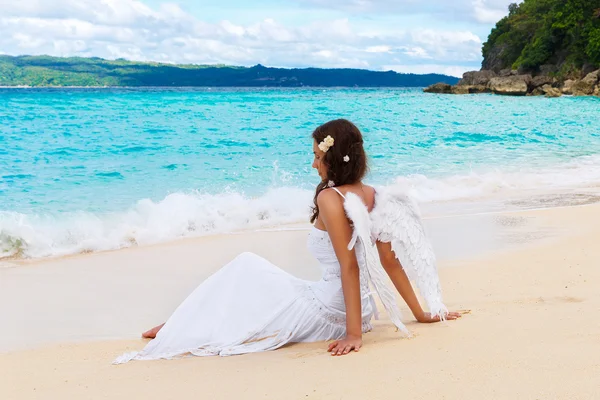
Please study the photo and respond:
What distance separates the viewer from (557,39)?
233 ft

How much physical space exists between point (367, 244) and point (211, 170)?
12161 millimetres

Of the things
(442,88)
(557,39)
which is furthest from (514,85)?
(442,88)

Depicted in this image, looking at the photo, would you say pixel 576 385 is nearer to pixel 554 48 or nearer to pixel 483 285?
pixel 483 285

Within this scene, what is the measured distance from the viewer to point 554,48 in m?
71.6

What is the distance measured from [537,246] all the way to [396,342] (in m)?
3.46

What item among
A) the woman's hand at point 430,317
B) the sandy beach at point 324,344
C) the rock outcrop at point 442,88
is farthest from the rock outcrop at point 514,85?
the woman's hand at point 430,317

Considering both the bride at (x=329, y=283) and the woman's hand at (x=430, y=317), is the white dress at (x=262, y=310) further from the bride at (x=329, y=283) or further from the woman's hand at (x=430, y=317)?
the woman's hand at (x=430, y=317)

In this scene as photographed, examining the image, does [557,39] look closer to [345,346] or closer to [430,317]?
[430,317]

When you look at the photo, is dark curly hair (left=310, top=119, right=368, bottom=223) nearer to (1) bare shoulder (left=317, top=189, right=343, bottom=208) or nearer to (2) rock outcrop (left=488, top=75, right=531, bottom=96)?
(1) bare shoulder (left=317, top=189, right=343, bottom=208)

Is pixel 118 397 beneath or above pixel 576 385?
beneath

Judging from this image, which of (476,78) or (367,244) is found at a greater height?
(476,78)

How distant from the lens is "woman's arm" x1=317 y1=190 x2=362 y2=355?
348cm

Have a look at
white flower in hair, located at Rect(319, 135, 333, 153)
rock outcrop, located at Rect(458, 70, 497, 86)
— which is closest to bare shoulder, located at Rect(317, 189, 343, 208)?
white flower in hair, located at Rect(319, 135, 333, 153)

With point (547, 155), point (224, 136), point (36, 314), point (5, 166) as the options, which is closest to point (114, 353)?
point (36, 314)
